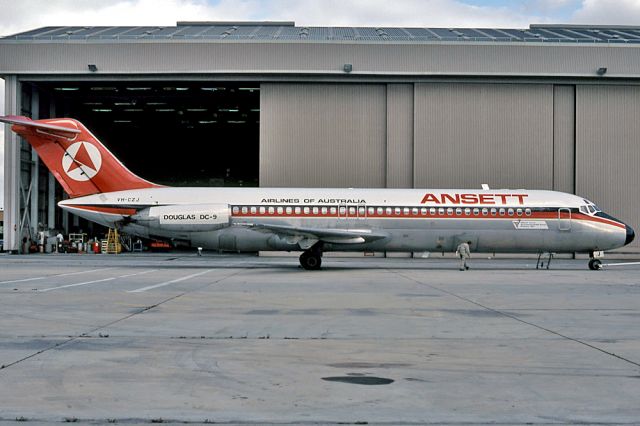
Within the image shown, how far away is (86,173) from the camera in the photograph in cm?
2948

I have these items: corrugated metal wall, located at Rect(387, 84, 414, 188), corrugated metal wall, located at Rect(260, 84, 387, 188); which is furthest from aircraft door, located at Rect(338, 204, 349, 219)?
corrugated metal wall, located at Rect(387, 84, 414, 188)

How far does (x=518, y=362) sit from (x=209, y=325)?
5.20m

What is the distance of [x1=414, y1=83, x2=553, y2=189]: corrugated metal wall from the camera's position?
1694 inches

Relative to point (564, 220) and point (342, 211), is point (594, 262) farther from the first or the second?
point (342, 211)

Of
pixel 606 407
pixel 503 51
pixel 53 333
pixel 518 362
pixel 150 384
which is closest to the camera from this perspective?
pixel 606 407

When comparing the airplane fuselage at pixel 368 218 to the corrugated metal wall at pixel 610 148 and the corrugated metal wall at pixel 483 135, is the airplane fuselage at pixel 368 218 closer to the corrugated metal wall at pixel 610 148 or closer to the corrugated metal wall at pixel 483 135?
the corrugated metal wall at pixel 483 135

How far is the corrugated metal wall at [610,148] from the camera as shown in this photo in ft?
142

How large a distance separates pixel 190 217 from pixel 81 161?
18.3ft

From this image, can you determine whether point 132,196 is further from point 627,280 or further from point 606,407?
point 606,407

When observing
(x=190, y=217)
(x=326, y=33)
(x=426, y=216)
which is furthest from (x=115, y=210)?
(x=326, y=33)

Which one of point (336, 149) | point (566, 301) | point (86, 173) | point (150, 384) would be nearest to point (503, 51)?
point (336, 149)

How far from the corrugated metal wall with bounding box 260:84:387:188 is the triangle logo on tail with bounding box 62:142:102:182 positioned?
14.4 metres

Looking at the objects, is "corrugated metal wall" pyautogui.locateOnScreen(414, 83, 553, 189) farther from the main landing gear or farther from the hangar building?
the main landing gear

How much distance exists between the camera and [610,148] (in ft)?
142
